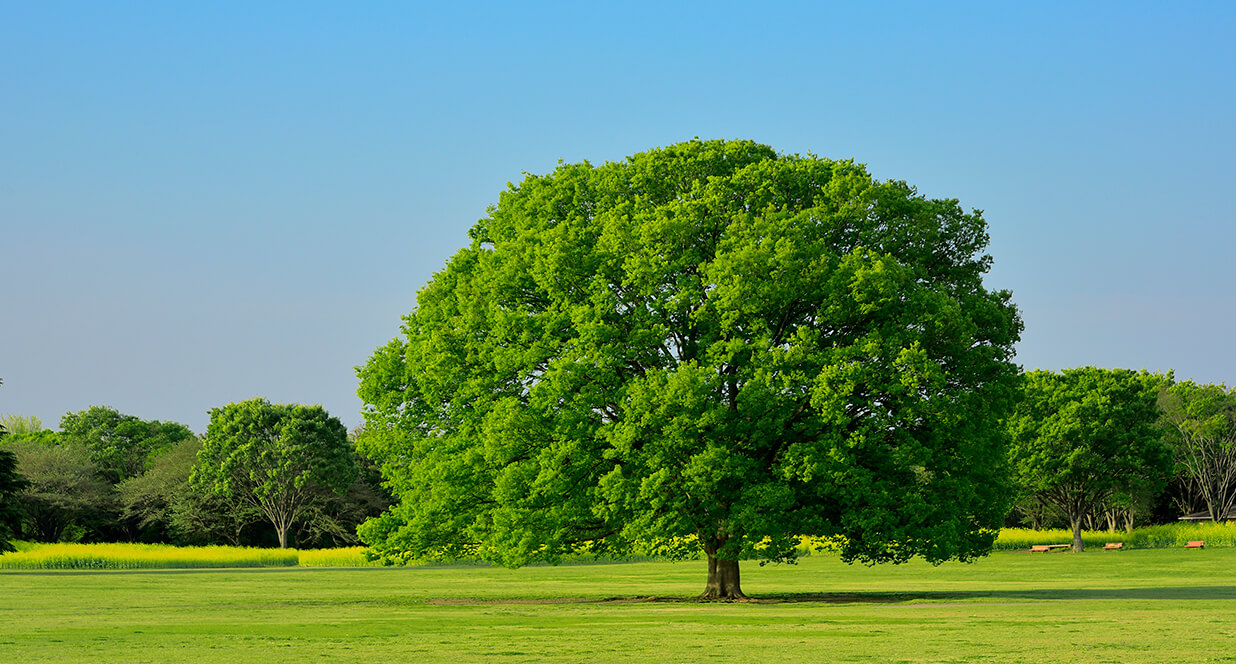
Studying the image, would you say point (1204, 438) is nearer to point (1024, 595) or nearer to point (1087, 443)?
point (1087, 443)

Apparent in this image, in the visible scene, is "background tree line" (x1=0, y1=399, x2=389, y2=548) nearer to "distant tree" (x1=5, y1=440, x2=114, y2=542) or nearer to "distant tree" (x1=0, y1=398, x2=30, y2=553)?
"distant tree" (x1=5, y1=440, x2=114, y2=542)

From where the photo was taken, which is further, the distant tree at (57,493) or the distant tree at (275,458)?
the distant tree at (57,493)

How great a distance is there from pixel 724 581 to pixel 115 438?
97.9 meters

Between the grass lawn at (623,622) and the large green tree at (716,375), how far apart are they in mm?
2364

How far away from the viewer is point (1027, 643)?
20.9 m

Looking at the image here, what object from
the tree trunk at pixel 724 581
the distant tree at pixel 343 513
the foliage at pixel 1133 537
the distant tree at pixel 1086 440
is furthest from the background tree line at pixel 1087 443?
the tree trunk at pixel 724 581

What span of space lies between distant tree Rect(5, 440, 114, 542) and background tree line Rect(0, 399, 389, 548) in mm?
84

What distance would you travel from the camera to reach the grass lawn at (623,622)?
1936 centimetres

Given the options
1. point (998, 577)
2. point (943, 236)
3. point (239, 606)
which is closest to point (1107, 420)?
point (998, 577)

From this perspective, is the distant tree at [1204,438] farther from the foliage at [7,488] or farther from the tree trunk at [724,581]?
the foliage at [7,488]

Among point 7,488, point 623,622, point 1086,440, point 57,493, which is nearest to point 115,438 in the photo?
point 57,493

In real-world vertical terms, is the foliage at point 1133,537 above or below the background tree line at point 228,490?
below

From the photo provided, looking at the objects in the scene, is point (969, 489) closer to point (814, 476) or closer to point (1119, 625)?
point (814, 476)

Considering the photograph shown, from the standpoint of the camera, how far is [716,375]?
3303cm
